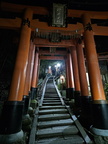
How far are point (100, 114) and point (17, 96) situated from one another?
12.0 ft

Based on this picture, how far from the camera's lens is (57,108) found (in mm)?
5312

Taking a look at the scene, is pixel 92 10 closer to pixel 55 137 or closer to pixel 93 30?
pixel 93 30

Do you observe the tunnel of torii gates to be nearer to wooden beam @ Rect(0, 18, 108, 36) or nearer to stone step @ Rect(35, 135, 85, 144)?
wooden beam @ Rect(0, 18, 108, 36)

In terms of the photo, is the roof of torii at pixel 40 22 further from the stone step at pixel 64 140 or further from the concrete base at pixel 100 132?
the stone step at pixel 64 140

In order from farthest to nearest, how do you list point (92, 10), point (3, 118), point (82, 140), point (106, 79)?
point (106, 79) < point (92, 10) < point (82, 140) < point (3, 118)

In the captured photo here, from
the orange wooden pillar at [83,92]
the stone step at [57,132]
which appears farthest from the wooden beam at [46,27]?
the stone step at [57,132]

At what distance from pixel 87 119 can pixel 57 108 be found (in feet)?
6.41

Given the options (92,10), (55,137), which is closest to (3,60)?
(55,137)

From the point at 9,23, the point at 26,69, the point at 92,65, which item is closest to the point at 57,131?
the point at 26,69

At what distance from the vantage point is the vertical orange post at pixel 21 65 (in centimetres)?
324

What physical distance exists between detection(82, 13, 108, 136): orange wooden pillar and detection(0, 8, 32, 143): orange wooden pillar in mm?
3172

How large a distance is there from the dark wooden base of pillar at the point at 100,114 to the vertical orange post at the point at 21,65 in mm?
3388

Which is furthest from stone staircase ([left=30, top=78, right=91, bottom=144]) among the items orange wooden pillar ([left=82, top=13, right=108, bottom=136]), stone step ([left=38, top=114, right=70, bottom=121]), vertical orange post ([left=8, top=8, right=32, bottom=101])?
vertical orange post ([left=8, top=8, right=32, bottom=101])

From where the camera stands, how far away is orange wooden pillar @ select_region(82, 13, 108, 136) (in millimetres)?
3168
